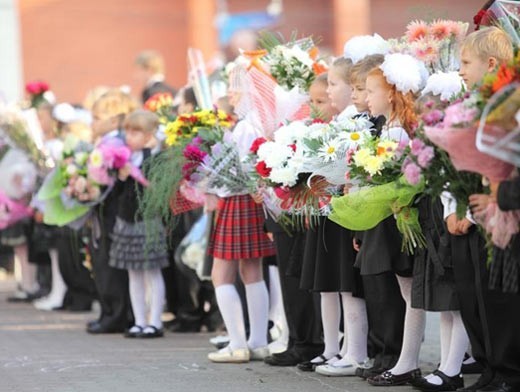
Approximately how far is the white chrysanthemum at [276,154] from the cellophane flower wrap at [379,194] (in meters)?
0.65

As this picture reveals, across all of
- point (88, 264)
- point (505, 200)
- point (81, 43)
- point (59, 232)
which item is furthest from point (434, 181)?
point (81, 43)

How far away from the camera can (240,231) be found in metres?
9.30

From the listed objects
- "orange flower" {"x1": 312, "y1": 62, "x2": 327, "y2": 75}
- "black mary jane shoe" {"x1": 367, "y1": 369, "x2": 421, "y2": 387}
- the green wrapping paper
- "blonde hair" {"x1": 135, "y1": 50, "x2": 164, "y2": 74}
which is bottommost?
"black mary jane shoe" {"x1": 367, "y1": 369, "x2": 421, "y2": 387}

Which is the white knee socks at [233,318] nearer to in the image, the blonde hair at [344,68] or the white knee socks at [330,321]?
the white knee socks at [330,321]

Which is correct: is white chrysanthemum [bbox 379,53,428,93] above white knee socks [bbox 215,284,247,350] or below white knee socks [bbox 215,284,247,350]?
above

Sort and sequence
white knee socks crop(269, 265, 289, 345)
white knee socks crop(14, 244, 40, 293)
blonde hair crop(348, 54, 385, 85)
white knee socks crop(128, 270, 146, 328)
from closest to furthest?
blonde hair crop(348, 54, 385, 85) < white knee socks crop(269, 265, 289, 345) < white knee socks crop(128, 270, 146, 328) < white knee socks crop(14, 244, 40, 293)

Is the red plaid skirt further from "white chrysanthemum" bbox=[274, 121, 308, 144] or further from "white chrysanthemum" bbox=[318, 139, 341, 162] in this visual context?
"white chrysanthemum" bbox=[318, 139, 341, 162]

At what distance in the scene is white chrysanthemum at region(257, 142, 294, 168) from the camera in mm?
8156

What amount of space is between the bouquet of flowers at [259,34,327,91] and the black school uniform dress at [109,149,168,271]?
1585mm

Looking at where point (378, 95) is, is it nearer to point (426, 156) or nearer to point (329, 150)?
point (329, 150)

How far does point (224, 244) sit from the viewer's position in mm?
9305

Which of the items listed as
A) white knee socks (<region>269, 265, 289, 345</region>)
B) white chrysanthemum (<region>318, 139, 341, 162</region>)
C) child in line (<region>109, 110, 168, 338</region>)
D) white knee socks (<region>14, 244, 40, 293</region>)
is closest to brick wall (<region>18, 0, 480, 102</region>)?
white knee socks (<region>14, 244, 40, 293</region>)

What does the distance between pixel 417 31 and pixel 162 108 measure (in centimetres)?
307

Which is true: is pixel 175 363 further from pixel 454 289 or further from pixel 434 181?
pixel 434 181
